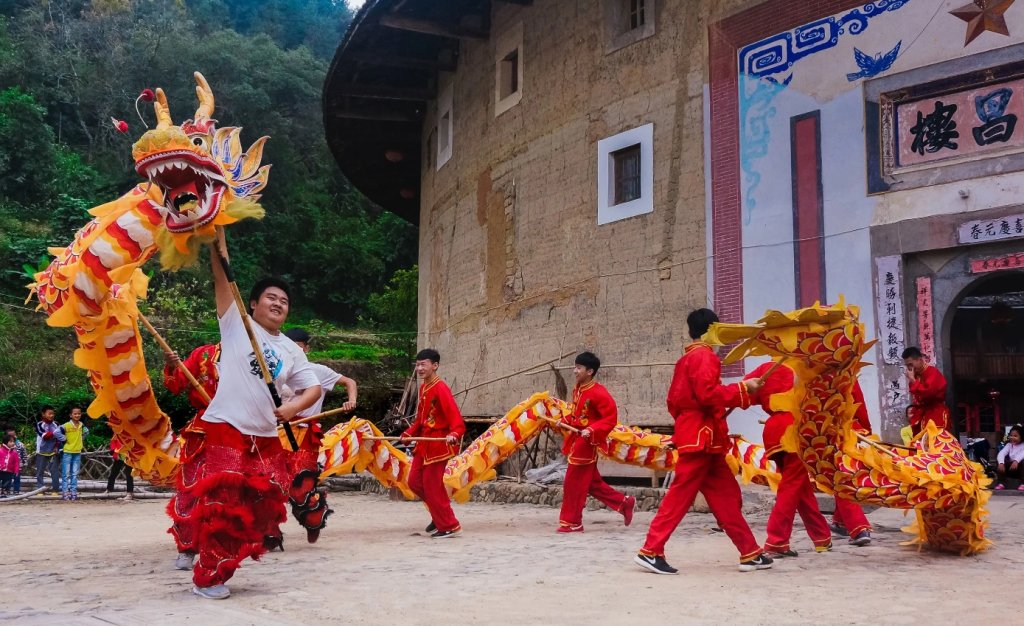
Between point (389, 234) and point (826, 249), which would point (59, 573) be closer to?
point (826, 249)

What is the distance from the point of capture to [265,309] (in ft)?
18.4

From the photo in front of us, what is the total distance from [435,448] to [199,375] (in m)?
2.61

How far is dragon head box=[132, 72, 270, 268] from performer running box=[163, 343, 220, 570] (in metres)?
1.08

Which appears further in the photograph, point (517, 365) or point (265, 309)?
point (517, 365)

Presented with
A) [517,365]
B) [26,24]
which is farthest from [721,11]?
[26,24]

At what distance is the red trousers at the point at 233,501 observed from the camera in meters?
4.94

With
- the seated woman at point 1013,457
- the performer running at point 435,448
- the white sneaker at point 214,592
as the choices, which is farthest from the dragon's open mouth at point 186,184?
the seated woman at point 1013,457

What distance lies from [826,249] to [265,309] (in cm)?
745

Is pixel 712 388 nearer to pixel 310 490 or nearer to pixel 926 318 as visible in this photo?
pixel 310 490

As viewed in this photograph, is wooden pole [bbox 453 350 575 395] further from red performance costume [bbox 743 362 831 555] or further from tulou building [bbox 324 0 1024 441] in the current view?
red performance costume [bbox 743 362 831 555]

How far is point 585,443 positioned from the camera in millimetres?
9102

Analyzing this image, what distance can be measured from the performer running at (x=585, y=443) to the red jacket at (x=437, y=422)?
114cm

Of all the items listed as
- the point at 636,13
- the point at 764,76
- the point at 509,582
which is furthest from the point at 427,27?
the point at 509,582

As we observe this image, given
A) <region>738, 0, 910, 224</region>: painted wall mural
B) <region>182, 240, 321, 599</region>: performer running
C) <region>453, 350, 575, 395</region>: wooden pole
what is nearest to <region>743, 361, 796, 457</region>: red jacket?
<region>182, 240, 321, 599</region>: performer running
